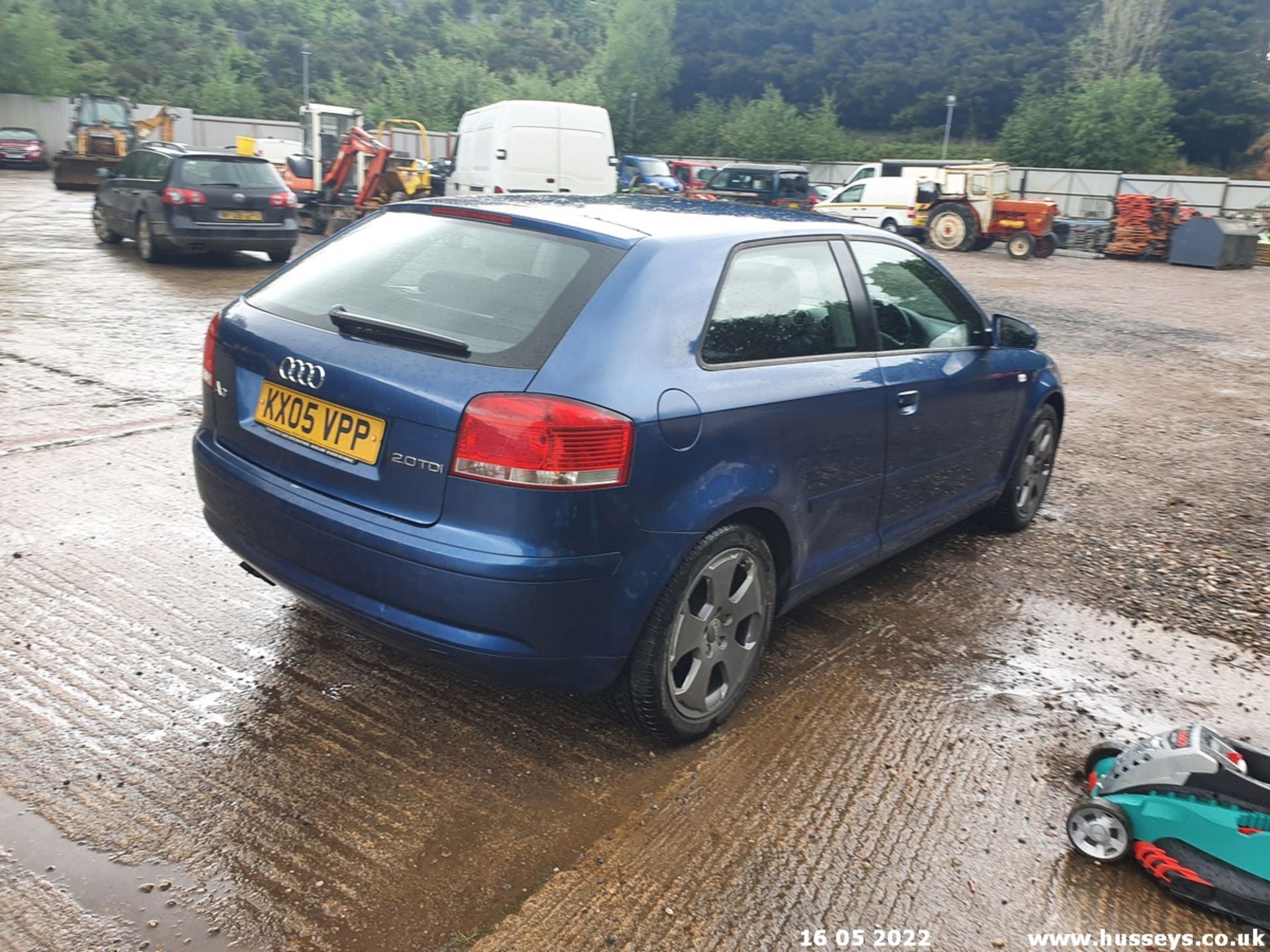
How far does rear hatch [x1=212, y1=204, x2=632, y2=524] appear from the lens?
2729 millimetres

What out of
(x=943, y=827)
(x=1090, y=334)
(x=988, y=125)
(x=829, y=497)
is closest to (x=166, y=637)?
(x=829, y=497)

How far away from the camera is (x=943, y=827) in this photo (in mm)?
2852

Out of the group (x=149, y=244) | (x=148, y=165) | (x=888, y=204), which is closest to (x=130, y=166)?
(x=148, y=165)

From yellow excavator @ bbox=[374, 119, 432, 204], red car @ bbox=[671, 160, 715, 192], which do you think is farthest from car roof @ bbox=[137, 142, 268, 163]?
red car @ bbox=[671, 160, 715, 192]

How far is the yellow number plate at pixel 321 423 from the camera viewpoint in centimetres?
282

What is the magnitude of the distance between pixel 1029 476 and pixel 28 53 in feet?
179

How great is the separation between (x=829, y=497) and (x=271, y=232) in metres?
12.0

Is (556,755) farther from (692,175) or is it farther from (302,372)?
(692,175)

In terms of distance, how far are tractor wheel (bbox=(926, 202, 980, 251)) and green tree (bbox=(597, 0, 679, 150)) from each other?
43.8 meters

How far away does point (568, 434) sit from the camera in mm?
2607

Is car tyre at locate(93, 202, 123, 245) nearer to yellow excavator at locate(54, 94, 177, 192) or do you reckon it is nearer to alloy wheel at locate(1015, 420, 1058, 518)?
yellow excavator at locate(54, 94, 177, 192)

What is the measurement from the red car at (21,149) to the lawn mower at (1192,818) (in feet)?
141

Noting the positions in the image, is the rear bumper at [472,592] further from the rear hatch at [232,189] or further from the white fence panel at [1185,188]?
the white fence panel at [1185,188]

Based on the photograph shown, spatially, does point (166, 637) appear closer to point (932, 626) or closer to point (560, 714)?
point (560, 714)
